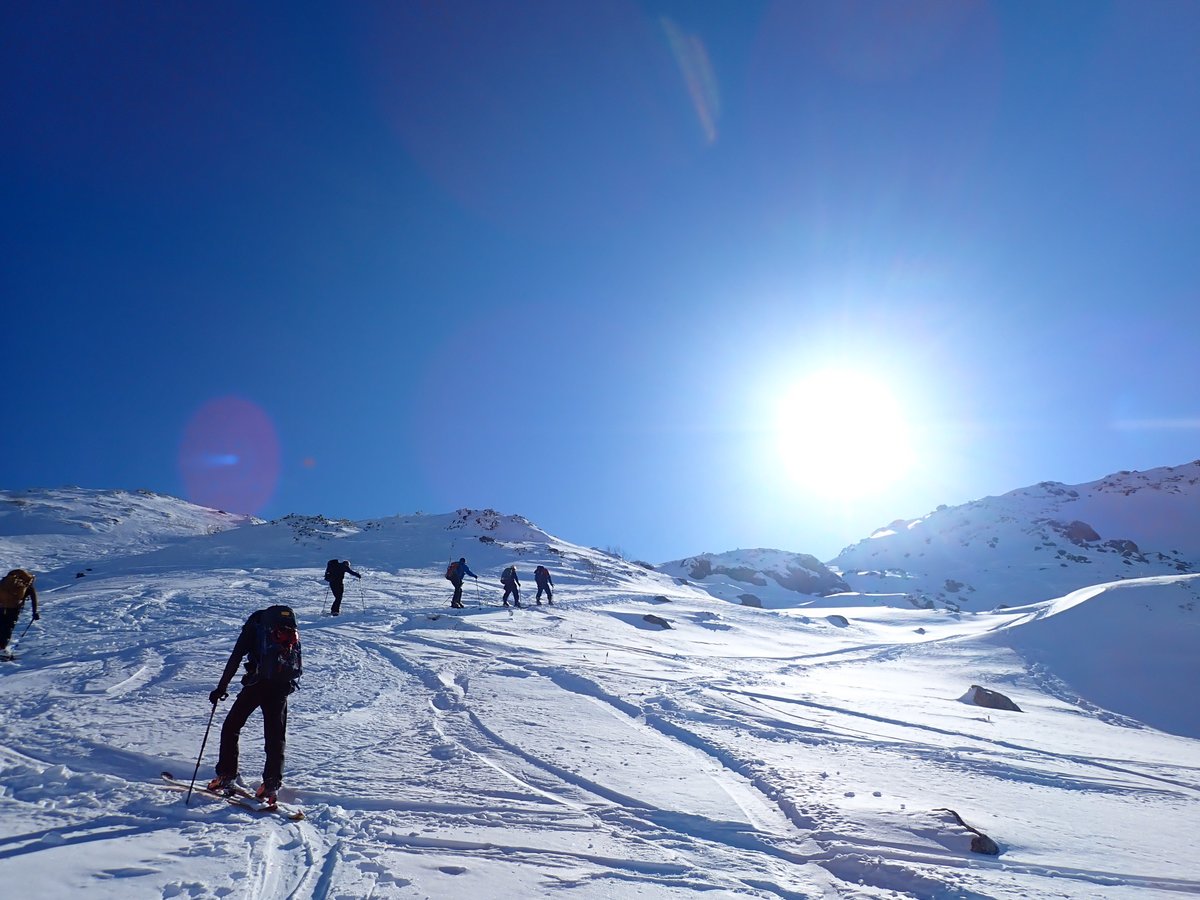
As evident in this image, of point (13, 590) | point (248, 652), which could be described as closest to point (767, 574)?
point (13, 590)

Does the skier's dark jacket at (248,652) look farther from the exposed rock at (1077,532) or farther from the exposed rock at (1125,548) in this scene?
the exposed rock at (1077,532)

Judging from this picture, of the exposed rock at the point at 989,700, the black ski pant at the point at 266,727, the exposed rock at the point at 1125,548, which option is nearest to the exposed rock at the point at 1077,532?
the exposed rock at the point at 1125,548

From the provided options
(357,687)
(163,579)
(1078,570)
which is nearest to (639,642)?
(357,687)

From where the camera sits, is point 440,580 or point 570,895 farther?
point 440,580

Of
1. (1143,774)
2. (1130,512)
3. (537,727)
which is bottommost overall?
(1143,774)

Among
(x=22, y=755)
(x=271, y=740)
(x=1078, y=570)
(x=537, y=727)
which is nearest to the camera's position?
(x=271, y=740)

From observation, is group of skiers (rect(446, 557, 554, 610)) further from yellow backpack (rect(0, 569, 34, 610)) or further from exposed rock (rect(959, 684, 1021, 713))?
exposed rock (rect(959, 684, 1021, 713))

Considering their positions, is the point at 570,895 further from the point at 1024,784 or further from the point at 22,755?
the point at 1024,784

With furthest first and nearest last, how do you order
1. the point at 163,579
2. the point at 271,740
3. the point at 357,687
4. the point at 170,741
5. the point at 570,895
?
the point at 163,579
the point at 357,687
the point at 170,741
the point at 271,740
the point at 570,895

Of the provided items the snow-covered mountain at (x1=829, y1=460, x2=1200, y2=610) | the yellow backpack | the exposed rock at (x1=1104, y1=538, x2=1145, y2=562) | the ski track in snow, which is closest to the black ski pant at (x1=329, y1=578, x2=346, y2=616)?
the ski track in snow

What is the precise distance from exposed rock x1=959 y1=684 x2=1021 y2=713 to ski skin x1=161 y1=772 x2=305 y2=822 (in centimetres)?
1499

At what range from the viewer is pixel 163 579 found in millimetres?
22062

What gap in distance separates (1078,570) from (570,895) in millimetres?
117667

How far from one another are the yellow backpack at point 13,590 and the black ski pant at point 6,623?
0.11ft
